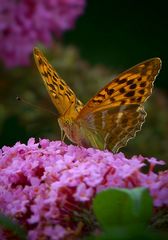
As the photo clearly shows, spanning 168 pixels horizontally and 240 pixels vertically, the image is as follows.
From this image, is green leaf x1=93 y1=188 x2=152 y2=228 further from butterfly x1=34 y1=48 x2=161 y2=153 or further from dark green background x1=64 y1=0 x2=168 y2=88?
dark green background x1=64 y1=0 x2=168 y2=88

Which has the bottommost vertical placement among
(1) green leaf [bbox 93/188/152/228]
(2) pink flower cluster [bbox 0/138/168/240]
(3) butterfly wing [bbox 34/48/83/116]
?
(1) green leaf [bbox 93/188/152/228]

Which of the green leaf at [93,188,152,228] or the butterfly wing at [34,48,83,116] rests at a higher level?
the butterfly wing at [34,48,83,116]

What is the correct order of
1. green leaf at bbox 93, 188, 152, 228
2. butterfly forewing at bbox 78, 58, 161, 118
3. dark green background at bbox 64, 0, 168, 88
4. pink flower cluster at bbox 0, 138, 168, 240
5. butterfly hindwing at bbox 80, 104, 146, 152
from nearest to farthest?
1. green leaf at bbox 93, 188, 152, 228
2. pink flower cluster at bbox 0, 138, 168, 240
3. butterfly forewing at bbox 78, 58, 161, 118
4. butterfly hindwing at bbox 80, 104, 146, 152
5. dark green background at bbox 64, 0, 168, 88

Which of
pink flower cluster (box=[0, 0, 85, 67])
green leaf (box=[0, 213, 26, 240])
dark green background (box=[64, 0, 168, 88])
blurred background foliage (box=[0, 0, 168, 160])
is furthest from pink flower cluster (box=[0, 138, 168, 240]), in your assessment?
dark green background (box=[64, 0, 168, 88])

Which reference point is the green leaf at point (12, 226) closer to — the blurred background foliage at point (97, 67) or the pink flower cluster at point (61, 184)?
the pink flower cluster at point (61, 184)

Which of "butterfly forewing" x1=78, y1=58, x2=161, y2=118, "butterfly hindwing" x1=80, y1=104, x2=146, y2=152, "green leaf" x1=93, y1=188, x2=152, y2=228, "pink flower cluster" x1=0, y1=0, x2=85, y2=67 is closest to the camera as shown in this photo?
"green leaf" x1=93, y1=188, x2=152, y2=228

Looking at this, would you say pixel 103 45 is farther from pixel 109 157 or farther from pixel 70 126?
pixel 109 157

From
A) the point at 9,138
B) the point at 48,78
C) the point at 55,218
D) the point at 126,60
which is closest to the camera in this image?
the point at 55,218

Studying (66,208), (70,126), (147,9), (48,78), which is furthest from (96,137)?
(147,9)
